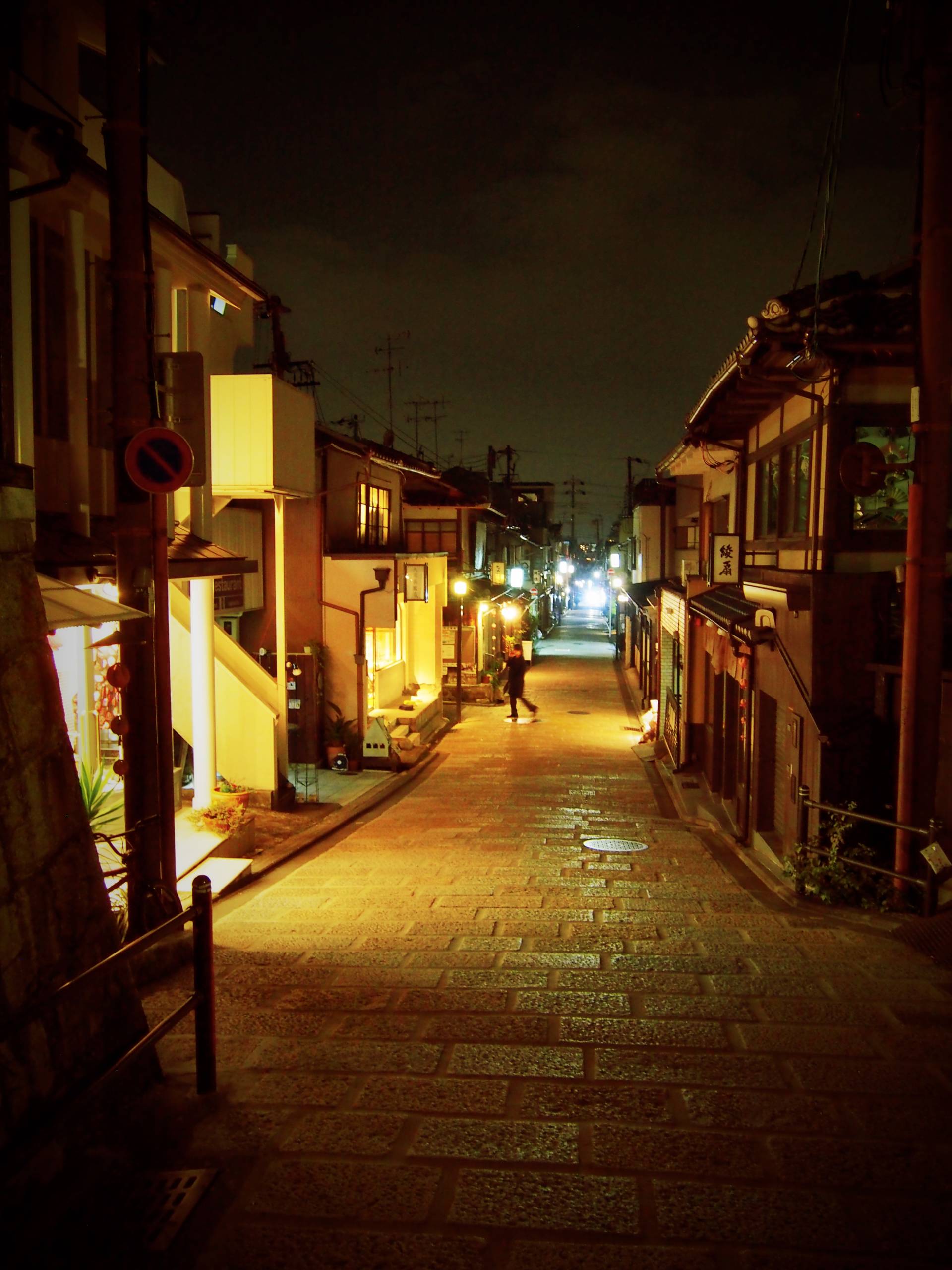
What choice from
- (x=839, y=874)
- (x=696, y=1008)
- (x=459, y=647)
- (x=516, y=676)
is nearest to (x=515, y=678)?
(x=516, y=676)

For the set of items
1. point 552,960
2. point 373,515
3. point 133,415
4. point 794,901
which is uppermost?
point 373,515

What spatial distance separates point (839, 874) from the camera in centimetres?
977

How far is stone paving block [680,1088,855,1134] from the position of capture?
A: 14.9 feet

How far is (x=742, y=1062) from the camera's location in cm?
528

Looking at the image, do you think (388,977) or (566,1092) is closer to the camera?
(566,1092)

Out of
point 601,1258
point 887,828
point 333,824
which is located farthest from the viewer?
point 333,824

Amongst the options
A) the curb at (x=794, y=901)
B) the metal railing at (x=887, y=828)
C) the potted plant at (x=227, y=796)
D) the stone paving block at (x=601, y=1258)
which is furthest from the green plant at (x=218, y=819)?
the stone paving block at (x=601, y=1258)

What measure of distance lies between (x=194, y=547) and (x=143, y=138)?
216 inches

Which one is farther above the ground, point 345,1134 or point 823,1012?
point 345,1134

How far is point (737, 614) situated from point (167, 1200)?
12.1 metres

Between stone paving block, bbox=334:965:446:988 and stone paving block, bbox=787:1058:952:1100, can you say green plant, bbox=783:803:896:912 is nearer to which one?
stone paving block, bbox=787:1058:952:1100

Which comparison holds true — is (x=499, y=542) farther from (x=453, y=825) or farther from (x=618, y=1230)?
(x=618, y=1230)

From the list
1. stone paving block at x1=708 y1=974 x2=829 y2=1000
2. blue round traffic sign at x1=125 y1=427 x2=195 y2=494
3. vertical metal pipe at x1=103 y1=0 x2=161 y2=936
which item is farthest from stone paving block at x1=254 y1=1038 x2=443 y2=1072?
blue round traffic sign at x1=125 y1=427 x2=195 y2=494

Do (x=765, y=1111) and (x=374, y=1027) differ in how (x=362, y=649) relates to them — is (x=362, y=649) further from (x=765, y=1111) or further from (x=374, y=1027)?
(x=765, y=1111)
